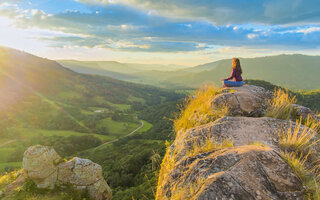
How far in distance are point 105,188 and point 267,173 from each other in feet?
65.8

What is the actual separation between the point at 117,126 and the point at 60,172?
12501cm

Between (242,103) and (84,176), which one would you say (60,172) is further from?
(242,103)

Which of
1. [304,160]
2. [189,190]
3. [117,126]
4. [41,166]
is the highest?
[304,160]

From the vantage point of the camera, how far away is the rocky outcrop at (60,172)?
54.0 ft

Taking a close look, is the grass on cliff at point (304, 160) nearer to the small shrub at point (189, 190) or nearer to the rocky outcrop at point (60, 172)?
the small shrub at point (189, 190)

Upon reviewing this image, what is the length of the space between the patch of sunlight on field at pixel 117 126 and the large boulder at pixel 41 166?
111910 mm

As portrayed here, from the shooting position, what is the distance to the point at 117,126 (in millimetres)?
139500

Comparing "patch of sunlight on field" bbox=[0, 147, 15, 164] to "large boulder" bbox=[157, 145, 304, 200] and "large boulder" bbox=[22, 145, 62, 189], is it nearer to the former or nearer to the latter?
"large boulder" bbox=[22, 145, 62, 189]

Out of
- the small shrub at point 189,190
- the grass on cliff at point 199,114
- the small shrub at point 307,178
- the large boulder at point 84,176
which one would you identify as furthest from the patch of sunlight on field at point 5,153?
the small shrub at point 307,178

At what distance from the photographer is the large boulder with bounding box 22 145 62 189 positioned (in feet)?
53.5

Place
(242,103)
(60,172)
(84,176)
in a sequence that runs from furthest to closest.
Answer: (84,176)
(60,172)
(242,103)

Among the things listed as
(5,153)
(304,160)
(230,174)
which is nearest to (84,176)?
(230,174)

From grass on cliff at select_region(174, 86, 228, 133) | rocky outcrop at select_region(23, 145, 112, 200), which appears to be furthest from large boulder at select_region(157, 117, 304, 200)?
rocky outcrop at select_region(23, 145, 112, 200)

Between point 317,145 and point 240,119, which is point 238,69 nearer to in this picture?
point 240,119
